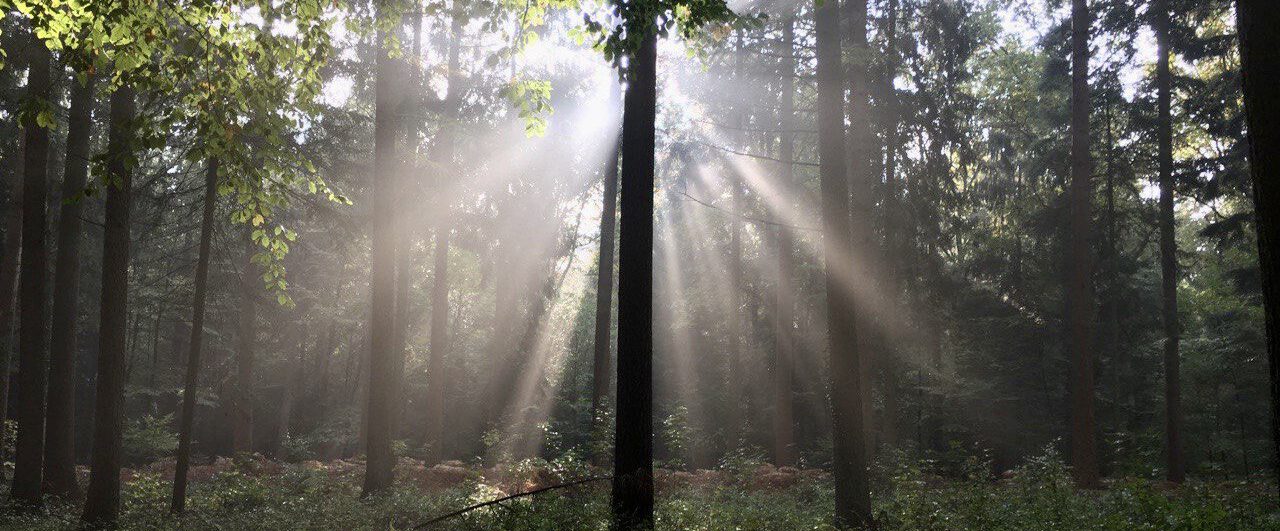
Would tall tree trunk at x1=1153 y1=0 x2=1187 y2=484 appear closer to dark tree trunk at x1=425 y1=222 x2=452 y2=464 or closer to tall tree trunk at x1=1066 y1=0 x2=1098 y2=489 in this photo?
tall tree trunk at x1=1066 y1=0 x2=1098 y2=489

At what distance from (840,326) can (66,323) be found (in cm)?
1342

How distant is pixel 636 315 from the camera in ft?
23.1

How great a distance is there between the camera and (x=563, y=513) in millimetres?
7645

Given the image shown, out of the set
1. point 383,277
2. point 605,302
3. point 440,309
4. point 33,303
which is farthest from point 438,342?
point 33,303

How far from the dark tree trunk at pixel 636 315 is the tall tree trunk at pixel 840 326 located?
4.77 metres

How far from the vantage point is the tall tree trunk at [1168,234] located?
1912 cm

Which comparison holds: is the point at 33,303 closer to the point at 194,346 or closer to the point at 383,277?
the point at 194,346

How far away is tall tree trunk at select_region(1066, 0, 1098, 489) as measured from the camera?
54.3 ft

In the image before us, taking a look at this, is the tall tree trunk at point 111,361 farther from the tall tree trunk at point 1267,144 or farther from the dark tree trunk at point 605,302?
the tall tree trunk at point 1267,144

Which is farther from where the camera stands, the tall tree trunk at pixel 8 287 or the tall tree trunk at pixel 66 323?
the tall tree trunk at pixel 8 287

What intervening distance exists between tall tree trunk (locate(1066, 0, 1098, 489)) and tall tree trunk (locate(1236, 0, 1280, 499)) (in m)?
12.8

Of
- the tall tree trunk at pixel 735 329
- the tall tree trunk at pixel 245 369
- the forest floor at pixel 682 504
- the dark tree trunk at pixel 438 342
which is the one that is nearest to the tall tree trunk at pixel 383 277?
the forest floor at pixel 682 504

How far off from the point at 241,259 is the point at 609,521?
2444 centimetres

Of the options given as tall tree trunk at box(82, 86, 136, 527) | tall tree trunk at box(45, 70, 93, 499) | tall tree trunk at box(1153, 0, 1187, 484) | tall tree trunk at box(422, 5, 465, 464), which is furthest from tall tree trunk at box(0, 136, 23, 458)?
tall tree trunk at box(1153, 0, 1187, 484)
